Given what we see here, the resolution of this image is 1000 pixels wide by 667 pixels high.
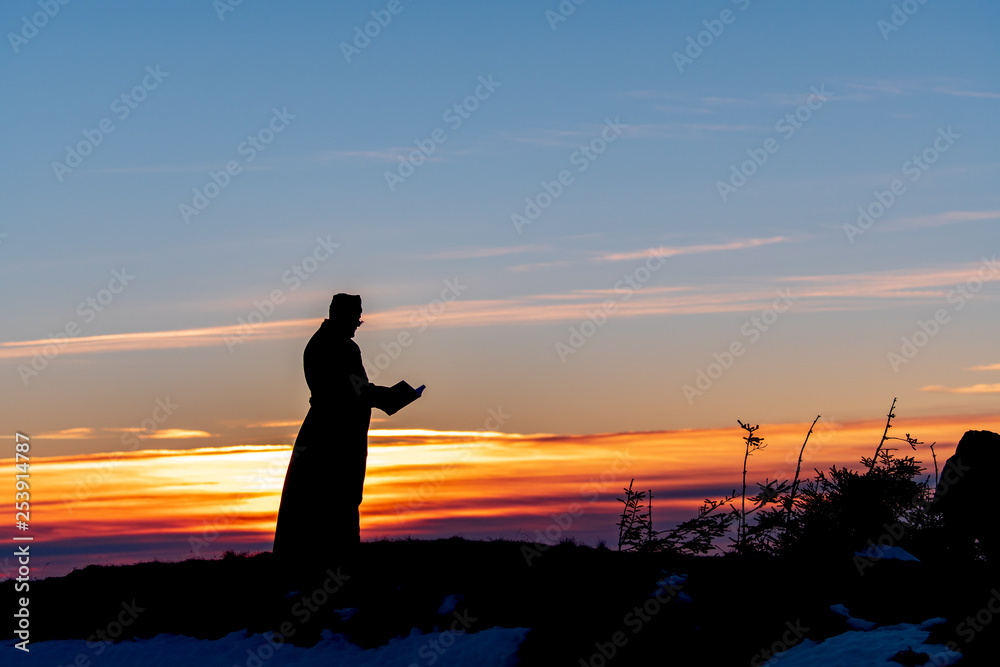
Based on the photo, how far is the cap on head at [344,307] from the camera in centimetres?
1470

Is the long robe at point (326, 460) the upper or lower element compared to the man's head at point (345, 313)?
lower

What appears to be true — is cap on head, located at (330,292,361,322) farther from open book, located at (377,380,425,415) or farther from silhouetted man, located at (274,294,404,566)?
open book, located at (377,380,425,415)

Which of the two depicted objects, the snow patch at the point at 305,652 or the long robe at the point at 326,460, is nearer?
the snow patch at the point at 305,652

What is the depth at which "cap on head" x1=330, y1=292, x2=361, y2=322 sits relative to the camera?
14.7 m

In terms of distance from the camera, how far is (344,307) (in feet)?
48.2

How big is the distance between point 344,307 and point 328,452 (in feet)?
6.80

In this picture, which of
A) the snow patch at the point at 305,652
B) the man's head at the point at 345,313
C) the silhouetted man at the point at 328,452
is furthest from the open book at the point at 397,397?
the snow patch at the point at 305,652

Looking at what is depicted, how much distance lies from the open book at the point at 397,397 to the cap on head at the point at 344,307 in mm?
1191

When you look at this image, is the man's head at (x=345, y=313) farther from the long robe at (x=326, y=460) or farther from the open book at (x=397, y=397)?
the open book at (x=397, y=397)

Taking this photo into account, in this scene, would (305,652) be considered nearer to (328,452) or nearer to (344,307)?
(328,452)

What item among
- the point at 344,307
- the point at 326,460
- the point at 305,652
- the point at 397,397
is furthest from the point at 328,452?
the point at 305,652

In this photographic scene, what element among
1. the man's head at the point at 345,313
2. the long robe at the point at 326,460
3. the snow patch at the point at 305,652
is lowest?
the snow patch at the point at 305,652

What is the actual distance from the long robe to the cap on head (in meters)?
0.19

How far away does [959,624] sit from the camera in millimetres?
11820
